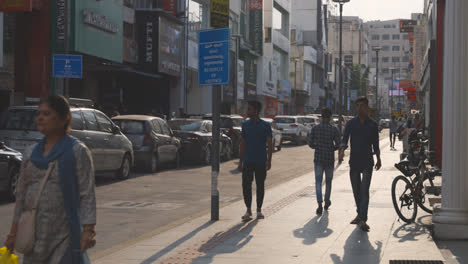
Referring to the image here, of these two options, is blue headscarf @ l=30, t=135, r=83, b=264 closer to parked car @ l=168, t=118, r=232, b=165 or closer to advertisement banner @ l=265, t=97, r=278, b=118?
parked car @ l=168, t=118, r=232, b=165

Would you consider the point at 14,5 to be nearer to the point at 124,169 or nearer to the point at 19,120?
the point at 124,169

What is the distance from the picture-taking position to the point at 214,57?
11836 millimetres

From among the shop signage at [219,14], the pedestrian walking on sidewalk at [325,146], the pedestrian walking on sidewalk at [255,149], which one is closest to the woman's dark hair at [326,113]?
the pedestrian walking on sidewalk at [325,146]

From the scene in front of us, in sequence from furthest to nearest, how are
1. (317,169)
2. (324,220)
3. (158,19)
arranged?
(158,19) → (317,169) → (324,220)

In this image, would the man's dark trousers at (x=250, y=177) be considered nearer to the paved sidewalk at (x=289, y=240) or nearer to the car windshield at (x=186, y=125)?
the paved sidewalk at (x=289, y=240)

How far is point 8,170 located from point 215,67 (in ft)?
13.9

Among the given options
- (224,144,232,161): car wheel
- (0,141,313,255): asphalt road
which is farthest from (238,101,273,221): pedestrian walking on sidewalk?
(224,144,232,161): car wheel

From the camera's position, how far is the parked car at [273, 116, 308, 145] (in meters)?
42.9

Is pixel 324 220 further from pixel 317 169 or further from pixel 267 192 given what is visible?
pixel 267 192

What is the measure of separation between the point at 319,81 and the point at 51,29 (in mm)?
80697

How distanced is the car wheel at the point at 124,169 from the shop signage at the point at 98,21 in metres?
11.2

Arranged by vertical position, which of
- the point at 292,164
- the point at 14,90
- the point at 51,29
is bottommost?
the point at 292,164

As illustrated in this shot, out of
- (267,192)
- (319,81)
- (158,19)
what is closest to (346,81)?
(319,81)

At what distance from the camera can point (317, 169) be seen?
12664 millimetres
